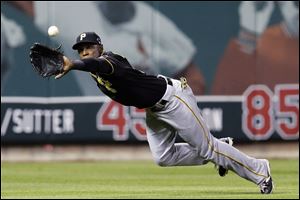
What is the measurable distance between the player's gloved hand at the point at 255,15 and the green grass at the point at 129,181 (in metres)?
2.55

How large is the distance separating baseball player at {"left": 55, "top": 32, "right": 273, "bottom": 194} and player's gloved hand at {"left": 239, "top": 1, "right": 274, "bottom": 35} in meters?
9.42

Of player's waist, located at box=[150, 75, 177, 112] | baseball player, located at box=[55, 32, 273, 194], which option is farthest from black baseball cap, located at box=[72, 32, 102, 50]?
player's waist, located at box=[150, 75, 177, 112]

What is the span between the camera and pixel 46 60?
32.3 ft

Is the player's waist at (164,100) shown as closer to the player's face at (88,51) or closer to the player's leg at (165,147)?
the player's leg at (165,147)

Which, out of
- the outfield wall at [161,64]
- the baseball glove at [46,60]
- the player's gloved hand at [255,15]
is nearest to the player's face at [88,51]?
the baseball glove at [46,60]

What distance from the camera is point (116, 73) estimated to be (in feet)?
34.2

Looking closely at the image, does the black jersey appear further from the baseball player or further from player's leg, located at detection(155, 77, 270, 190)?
player's leg, located at detection(155, 77, 270, 190)

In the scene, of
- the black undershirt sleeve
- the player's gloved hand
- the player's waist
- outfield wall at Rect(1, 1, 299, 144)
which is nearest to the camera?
the black undershirt sleeve

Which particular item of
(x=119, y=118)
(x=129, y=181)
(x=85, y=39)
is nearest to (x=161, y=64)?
(x=119, y=118)

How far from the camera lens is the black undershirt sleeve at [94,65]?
31.7 feet

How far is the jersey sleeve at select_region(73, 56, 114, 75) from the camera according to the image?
965 centimetres

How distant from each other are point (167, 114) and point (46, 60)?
1688 millimetres

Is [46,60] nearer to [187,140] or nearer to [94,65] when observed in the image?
[94,65]

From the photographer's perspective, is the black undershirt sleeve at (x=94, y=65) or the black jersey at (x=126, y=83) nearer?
the black undershirt sleeve at (x=94, y=65)
